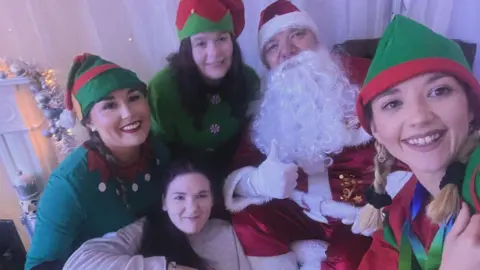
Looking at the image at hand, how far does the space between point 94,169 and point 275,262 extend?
50cm

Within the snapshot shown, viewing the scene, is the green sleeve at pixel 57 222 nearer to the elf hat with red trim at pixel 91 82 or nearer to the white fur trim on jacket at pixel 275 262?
the elf hat with red trim at pixel 91 82

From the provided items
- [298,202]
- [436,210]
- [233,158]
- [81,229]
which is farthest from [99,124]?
[436,210]

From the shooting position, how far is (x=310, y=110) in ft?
3.91

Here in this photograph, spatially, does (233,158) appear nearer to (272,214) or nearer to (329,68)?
(272,214)

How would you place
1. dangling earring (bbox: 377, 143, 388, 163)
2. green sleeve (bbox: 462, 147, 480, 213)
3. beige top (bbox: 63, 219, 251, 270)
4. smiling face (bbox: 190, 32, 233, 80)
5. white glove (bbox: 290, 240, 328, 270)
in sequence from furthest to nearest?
smiling face (bbox: 190, 32, 233, 80), white glove (bbox: 290, 240, 328, 270), beige top (bbox: 63, 219, 251, 270), dangling earring (bbox: 377, 143, 388, 163), green sleeve (bbox: 462, 147, 480, 213)

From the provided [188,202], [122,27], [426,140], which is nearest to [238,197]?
[188,202]

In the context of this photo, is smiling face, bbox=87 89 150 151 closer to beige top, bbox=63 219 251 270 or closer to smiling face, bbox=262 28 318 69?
beige top, bbox=63 219 251 270

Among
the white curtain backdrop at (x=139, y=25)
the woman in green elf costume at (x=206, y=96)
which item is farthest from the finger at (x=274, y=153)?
the white curtain backdrop at (x=139, y=25)

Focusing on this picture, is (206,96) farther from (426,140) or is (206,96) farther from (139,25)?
(426,140)

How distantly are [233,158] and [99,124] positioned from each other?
421 mm

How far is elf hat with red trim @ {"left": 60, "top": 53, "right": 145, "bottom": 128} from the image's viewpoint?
109cm

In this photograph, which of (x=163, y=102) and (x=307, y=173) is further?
(x=163, y=102)

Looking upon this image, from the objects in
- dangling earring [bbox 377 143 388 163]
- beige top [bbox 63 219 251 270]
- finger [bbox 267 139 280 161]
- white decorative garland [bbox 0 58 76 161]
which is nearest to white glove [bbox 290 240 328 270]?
beige top [bbox 63 219 251 270]

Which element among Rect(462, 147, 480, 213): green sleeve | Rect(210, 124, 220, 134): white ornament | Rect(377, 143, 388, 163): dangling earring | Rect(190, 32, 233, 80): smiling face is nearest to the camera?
Rect(462, 147, 480, 213): green sleeve
